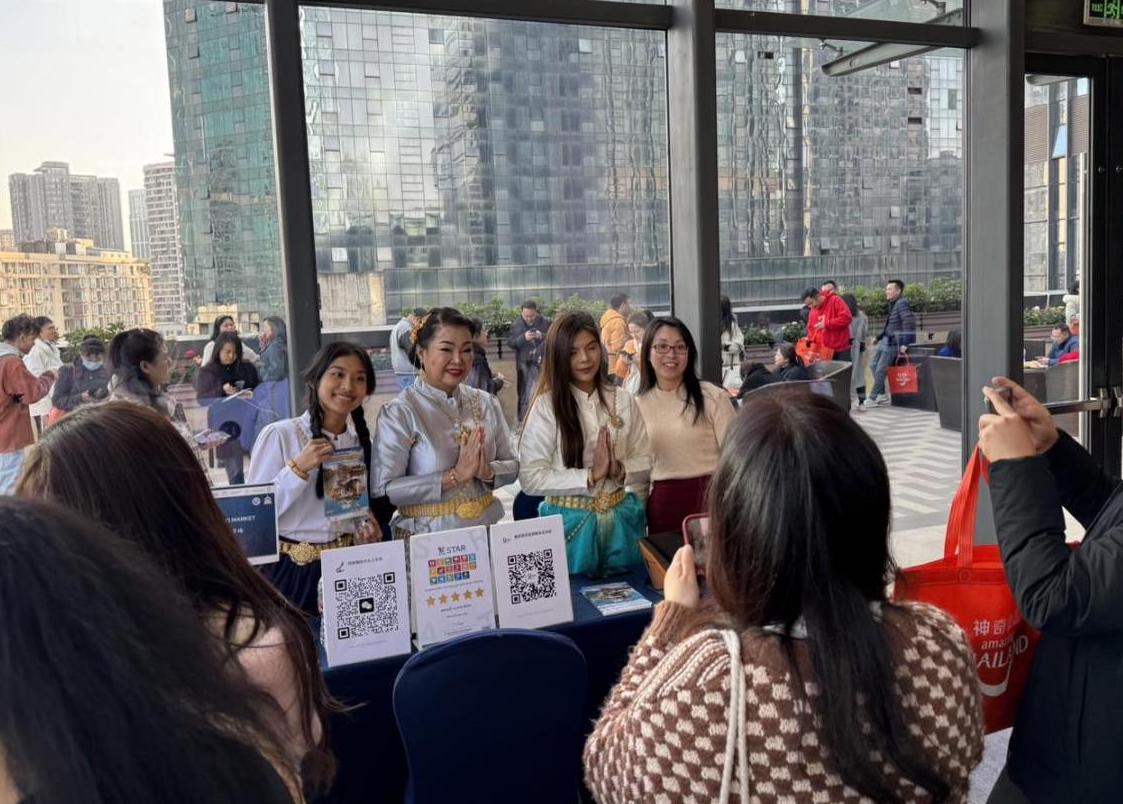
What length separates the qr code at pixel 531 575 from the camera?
7.52 ft

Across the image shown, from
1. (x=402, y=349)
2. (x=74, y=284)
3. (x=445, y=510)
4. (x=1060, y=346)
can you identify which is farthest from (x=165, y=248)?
(x=1060, y=346)

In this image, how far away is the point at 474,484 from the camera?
9.68ft

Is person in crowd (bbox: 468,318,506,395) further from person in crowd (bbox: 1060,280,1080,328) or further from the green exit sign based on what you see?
the green exit sign

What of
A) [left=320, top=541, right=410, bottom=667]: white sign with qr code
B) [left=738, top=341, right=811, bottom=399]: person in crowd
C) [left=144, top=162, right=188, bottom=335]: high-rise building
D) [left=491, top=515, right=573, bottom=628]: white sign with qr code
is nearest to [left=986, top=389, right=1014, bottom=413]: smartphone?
[left=491, top=515, right=573, bottom=628]: white sign with qr code

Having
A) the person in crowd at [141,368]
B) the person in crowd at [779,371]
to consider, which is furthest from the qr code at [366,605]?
the person in crowd at [779,371]

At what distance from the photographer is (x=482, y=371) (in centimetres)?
343

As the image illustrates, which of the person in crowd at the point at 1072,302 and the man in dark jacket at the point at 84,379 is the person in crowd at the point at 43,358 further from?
the person in crowd at the point at 1072,302

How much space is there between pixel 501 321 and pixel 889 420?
191cm

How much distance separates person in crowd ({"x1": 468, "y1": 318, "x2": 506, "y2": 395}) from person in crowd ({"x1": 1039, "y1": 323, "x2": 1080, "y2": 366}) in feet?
8.88

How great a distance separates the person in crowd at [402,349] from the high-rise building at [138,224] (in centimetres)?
86

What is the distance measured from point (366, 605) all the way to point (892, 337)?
2917 millimetres

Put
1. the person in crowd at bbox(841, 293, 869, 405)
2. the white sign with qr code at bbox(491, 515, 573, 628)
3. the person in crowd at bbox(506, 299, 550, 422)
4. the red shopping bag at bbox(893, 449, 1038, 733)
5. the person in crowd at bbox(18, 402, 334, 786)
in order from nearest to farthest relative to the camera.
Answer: the person in crowd at bbox(18, 402, 334, 786) < the red shopping bag at bbox(893, 449, 1038, 733) < the white sign with qr code at bbox(491, 515, 573, 628) < the person in crowd at bbox(506, 299, 550, 422) < the person in crowd at bbox(841, 293, 869, 405)

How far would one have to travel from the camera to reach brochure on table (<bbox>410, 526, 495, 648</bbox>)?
2.20 m

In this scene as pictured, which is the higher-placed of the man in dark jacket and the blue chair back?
the man in dark jacket
